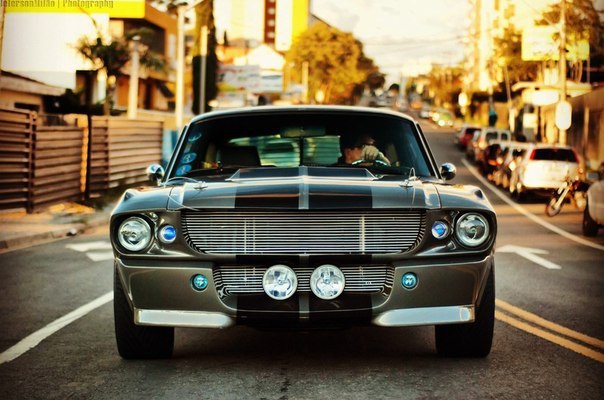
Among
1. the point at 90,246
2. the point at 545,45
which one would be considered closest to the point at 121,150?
the point at 90,246

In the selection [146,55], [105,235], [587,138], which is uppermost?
[146,55]

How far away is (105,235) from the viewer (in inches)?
706

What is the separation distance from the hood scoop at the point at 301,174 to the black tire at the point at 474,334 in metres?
1.03

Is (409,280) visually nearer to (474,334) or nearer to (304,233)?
(304,233)

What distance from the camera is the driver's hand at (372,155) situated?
24.1 feet

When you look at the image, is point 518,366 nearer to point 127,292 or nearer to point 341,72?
point 127,292

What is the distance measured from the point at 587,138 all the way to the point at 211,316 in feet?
136

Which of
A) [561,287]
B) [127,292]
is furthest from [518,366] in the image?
[561,287]

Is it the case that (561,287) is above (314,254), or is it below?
below

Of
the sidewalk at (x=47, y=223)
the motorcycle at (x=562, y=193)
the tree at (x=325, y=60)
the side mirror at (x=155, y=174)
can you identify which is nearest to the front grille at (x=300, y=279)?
the side mirror at (x=155, y=174)

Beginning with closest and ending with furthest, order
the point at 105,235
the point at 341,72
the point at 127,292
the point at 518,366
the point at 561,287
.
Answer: the point at 127,292 → the point at 518,366 → the point at 561,287 → the point at 105,235 → the point at 341,72

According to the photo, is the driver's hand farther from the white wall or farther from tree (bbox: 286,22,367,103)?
tree (bbox: 286,22,367,103)

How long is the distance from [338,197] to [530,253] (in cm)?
963

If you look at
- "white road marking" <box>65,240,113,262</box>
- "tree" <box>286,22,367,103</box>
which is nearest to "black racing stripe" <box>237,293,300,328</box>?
"white road marking" <box>65,240,113,262</box>
